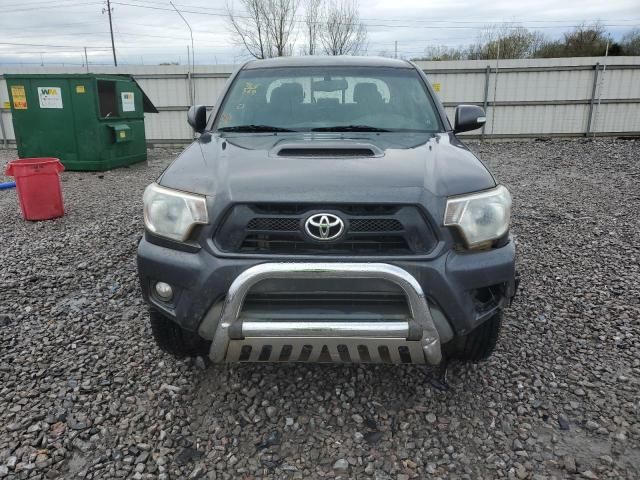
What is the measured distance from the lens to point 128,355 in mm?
2932

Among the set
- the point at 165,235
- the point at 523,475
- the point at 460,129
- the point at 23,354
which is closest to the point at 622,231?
the point at 460,129

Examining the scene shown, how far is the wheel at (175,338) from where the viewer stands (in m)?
2.46

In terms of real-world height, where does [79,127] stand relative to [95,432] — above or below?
above

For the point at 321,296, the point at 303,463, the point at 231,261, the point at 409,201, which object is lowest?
the point at 303,463

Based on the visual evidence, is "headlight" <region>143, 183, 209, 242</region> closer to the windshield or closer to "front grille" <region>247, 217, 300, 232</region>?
"front grille" <region>247, 217, 300, 232</region>

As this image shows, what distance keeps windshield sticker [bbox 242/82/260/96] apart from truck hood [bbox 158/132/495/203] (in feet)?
2.85

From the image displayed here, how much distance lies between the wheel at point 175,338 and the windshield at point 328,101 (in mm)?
1322

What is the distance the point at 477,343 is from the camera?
2.46 meters

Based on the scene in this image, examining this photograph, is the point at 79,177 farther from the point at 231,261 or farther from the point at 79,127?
the point at 231,261

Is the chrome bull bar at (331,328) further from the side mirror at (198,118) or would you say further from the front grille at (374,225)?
the side mirror at (198,118)

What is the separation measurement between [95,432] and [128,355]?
682 millimetres

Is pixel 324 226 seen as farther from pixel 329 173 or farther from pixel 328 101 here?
pixel 328 101

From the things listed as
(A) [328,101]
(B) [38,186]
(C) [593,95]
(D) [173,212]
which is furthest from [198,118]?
(C) [593,95]

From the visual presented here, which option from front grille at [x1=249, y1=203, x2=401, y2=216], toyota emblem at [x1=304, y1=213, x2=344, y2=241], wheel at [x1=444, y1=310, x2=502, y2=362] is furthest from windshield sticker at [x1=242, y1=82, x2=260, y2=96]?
wheel at [x1=444, y1=310, x2=502, y2=362]
